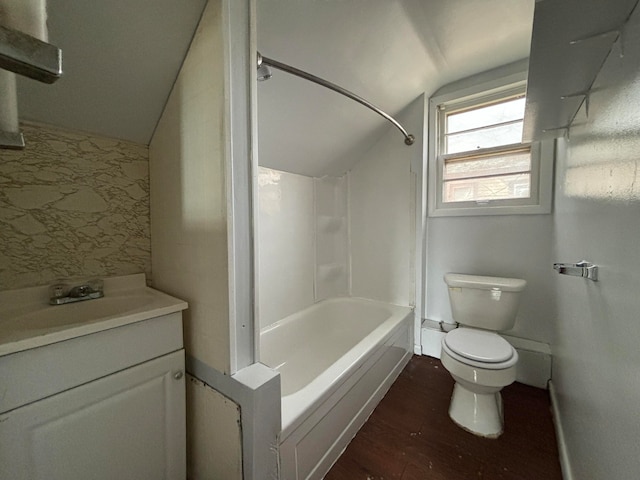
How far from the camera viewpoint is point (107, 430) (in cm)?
80

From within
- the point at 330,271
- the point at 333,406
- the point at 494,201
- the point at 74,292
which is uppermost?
the point at 494,201

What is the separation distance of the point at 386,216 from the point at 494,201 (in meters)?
0.82

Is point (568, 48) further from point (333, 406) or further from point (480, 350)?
point (333, 406)

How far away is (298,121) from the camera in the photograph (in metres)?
1.60

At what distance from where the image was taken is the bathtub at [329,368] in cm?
102

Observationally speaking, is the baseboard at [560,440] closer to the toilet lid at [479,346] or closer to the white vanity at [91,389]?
the toilet lid at [479,346]

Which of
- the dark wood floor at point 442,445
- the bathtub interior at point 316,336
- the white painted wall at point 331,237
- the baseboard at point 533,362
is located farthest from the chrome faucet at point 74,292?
the baseboard at point 533,362

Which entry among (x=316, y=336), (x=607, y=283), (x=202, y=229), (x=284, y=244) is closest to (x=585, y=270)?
(x=607, y=283)

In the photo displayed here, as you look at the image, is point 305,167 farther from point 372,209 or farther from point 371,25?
point 371,25

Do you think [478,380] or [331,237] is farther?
[331,237]

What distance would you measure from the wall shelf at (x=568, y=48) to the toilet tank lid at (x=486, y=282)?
1.01 meters

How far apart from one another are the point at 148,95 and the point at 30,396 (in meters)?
1.09

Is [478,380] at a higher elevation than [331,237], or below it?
below

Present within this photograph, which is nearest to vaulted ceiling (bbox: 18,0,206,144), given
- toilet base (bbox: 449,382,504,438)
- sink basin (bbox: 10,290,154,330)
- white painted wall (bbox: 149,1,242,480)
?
white painted wall (bbox: 149,1,242,480)
